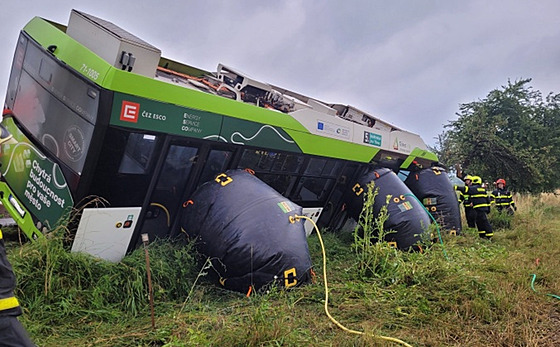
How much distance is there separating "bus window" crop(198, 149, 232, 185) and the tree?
14381mm

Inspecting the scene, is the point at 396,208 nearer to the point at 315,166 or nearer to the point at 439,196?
the point at 315,166

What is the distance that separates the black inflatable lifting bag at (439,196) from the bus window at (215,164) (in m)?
5.38

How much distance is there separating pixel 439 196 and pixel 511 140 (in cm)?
1114

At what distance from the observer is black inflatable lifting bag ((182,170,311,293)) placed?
405 centimetres

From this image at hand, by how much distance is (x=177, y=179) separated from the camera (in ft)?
15.6

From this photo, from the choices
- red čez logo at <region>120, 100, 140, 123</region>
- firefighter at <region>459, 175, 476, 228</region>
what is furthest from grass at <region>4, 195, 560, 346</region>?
firefighter at <region>459, 175, 476, 228</region>

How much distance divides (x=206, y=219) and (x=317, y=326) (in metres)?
1.82

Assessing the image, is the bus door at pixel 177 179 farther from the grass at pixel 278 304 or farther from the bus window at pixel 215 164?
the grass at pixel 278 304

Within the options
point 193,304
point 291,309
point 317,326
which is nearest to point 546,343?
point 317,326

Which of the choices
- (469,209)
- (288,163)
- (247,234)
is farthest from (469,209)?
(247,234)

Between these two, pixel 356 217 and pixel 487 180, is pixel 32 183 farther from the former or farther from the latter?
pixel 487 180

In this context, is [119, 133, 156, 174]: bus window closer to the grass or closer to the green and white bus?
the green and white bus

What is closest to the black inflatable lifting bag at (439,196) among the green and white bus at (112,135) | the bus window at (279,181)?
the bus window at (279,181)

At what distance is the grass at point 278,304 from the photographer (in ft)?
9.66
